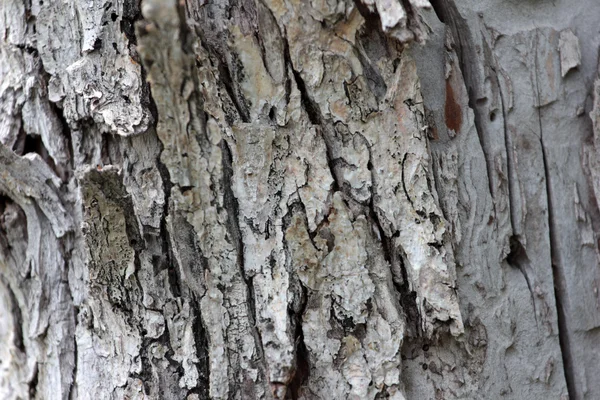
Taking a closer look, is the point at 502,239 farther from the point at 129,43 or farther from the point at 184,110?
the point at 129,43

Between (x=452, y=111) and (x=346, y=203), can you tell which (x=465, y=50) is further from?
(x=346, y=203)

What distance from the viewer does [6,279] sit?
3.38 ft

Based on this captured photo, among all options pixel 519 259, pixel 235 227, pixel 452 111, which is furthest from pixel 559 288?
pixel 235 227

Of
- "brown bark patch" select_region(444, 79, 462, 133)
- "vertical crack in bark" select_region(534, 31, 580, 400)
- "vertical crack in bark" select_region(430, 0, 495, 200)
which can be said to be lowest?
"vertical crack in bark" select_region(534, 31, 580, 400)

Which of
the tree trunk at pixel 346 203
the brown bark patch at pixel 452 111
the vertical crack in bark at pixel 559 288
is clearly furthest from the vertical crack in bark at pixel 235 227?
the vertical crack in bark at pixel 559 288

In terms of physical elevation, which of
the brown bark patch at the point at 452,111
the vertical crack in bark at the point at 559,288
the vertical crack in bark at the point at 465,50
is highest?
the vertical crack in bark at the point at 465,50

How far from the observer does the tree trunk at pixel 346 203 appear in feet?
2.69

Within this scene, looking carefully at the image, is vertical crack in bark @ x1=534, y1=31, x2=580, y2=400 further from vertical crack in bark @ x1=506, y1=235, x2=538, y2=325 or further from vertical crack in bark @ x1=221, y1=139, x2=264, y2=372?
vertical crack in bark @ x1=221, y1=139, x2=264, y2=372

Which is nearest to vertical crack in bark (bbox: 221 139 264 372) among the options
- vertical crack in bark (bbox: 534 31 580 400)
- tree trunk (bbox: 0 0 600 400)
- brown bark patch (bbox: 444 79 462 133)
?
tree trunk (bbox: 0 0 600 400)

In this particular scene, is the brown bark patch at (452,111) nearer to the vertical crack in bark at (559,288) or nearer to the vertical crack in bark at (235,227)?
the vertical crack in bark at (559,288)

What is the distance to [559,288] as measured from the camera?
0.92 meters

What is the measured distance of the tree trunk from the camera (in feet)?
2.69

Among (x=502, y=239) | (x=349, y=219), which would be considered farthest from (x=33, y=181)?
(x=502, y=239)

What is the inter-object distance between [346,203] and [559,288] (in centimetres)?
41
